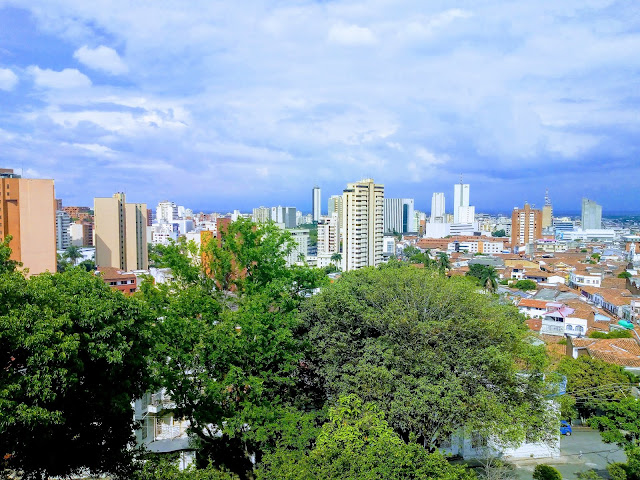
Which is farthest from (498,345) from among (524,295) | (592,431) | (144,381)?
(524,295)

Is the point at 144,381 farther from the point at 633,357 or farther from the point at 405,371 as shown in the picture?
the point at 633,357

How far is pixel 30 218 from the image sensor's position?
2933 cm

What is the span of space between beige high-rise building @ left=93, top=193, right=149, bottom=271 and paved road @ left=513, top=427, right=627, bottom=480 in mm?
39939

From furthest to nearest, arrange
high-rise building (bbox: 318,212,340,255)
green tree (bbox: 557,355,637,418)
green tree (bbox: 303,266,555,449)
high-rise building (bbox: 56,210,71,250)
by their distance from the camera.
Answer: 1. high-rise building (bbox: 318,212,340,255)
2. high-rise building (bbox: 56,210,71,250)
3. green tree (bbox: 557,355,637,418)
4. green tree (bbox: 303,266,555,449)

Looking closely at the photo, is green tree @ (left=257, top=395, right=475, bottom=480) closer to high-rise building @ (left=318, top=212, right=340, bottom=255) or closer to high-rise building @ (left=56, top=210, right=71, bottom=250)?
high-rise building @ (left=318, top=212, right=340, bottom=255)

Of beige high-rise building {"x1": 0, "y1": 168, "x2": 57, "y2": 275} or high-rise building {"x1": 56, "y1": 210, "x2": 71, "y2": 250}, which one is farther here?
high-rise building {"x1": 56, "y1": 210, "x2": 71, "y2": 250}

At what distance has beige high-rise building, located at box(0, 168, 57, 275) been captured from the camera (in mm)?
28828

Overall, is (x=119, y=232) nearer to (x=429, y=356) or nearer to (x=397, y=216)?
(x=429, y=356)

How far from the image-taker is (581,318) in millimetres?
23688

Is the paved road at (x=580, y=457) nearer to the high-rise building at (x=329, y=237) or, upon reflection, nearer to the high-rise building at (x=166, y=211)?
the high-rise building at (x=329, y=237)

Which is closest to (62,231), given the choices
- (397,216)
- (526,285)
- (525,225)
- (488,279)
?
(488,279)

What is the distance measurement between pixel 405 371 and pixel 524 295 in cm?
2619

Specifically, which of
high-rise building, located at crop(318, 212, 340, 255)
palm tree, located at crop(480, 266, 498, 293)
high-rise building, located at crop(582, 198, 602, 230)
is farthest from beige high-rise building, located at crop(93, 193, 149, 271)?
high-rise building, located at crop(582, 198, 602, 230)

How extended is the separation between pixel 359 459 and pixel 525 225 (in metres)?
81.4
